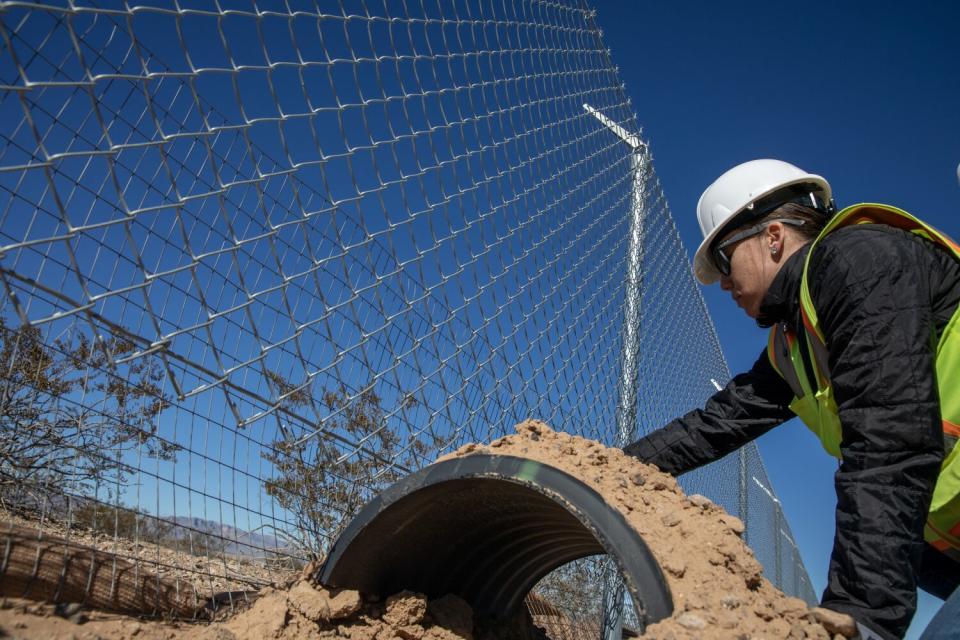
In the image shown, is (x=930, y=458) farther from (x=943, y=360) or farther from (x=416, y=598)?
(x=416, y=598)

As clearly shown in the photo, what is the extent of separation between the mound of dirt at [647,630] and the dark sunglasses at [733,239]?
2.95 ft

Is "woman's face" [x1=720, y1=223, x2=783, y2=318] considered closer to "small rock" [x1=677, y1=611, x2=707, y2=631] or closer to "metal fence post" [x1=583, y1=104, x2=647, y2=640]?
"small rock" [x1=677, y1=611, x2=707, y2=631]

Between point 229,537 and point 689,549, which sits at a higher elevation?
point 229,537

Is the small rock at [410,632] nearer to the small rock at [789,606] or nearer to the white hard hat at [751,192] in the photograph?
the small rock at [789,606]

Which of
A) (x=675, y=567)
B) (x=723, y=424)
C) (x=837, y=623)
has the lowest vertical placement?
(x=837, y=623)

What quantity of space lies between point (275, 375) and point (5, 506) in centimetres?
154

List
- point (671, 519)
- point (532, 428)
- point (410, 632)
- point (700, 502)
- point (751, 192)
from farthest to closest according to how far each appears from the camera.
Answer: point (751, 192) < point (532, 428) < point (410, 632) < point (700, 502) < point (671, 519)

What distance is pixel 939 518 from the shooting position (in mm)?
2014

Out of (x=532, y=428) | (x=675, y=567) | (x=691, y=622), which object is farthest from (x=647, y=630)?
(x=532, y=428)

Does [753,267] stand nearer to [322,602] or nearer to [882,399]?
[882,399]

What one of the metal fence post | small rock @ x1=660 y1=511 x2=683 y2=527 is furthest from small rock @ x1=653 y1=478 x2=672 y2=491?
the metal fence post

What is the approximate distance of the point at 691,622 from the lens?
5.13 ft

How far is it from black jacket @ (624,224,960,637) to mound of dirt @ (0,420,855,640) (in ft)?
0.52

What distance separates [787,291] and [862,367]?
1.93 ft
